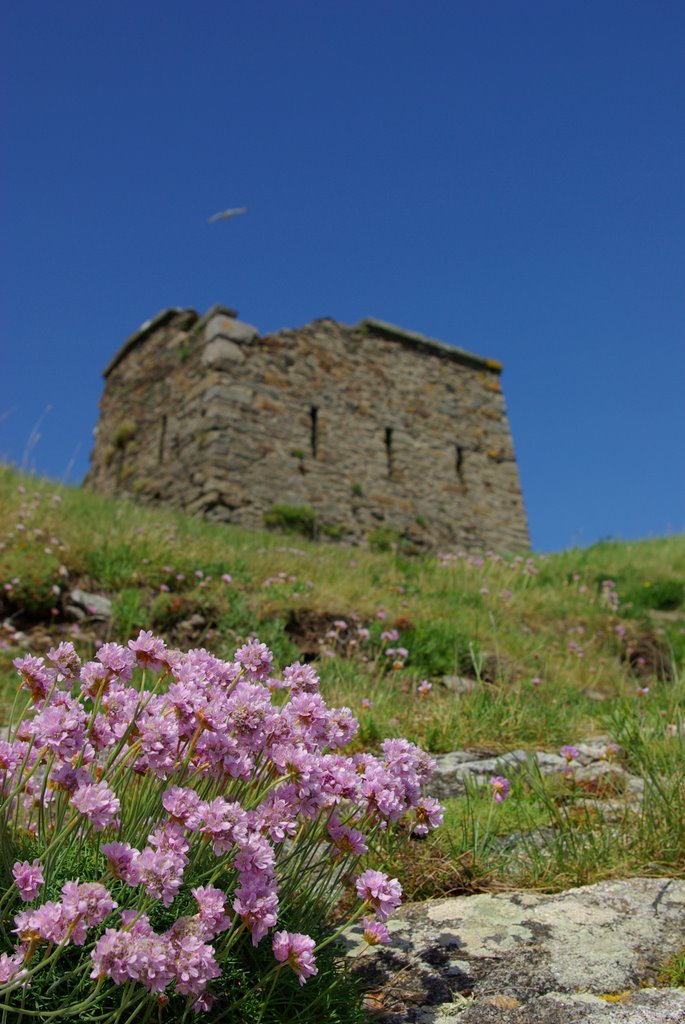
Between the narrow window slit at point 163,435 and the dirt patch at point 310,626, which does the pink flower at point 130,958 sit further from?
the narrow window slit at point 163,435

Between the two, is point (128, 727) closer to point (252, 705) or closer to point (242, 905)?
point (252, 705)

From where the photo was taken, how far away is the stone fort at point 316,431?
1299cm

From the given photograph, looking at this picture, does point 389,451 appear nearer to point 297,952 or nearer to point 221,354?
point 221,354

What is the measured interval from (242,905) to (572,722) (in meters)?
3.37

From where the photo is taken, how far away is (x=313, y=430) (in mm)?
14211

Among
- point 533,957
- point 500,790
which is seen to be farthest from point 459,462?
point 533,957

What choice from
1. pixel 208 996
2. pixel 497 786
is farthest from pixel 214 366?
pixel 208 996

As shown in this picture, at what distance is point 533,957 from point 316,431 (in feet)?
39.7

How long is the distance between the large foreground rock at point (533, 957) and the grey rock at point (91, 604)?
14.7 feet

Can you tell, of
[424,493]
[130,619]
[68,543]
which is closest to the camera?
[130,619]

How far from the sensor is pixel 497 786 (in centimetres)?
292

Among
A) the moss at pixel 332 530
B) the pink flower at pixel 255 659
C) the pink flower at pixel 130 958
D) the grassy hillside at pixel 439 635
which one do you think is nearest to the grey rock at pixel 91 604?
the grassy hillside at pixel 439 635

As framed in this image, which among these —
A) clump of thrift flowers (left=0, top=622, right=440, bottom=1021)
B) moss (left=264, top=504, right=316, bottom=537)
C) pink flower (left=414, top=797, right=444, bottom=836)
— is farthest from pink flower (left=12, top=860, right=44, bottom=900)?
moss (left=264, top=504, right=316, bottom=537)

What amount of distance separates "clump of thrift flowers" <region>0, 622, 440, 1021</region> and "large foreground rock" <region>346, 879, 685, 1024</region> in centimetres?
32
